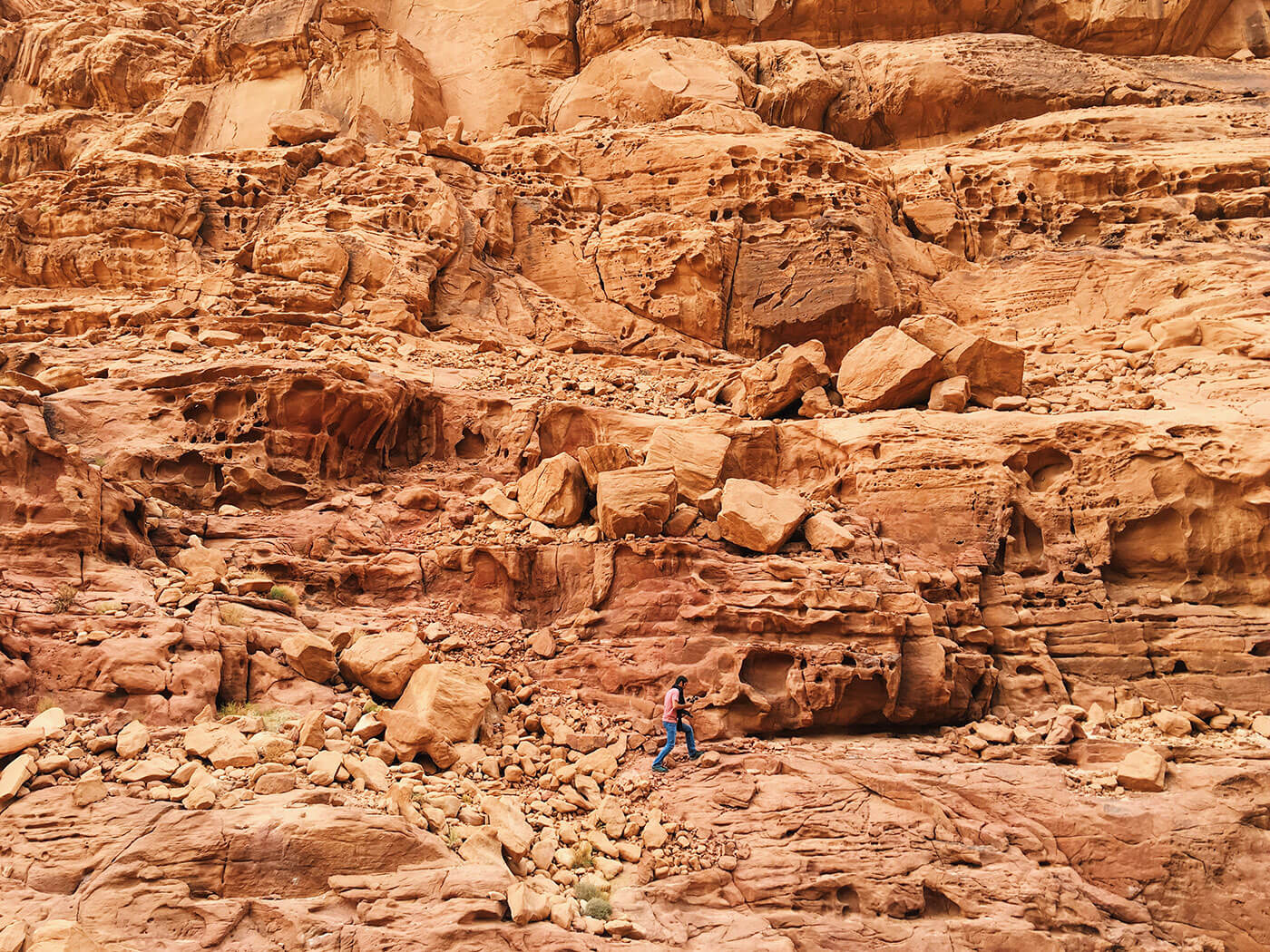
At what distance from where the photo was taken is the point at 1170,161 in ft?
57.8

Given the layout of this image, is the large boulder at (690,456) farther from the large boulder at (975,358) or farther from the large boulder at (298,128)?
the large boulder at (298,128)

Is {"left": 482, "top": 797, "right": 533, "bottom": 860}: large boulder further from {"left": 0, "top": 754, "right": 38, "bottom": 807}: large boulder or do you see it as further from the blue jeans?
{"left": 0, "top": 754, "right": 38, "bottom": 807}: large boulder

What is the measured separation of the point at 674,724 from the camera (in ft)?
24.6

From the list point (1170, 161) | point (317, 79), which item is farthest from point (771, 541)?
point (317, 79)

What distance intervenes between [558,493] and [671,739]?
11.6 ft

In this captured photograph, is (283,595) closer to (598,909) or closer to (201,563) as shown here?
(201,563)

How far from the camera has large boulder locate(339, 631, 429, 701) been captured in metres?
7.47

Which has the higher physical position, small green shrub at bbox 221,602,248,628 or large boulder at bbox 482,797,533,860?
small green shrub at bbox 221,602,248,628

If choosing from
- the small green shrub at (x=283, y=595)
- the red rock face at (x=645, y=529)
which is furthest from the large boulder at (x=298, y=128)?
the small green shrub at (x=283, y=595)

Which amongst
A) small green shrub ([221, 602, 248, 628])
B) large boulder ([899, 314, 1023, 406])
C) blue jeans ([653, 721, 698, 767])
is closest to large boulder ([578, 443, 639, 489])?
blue jeans ([653, 721, 698, 767])

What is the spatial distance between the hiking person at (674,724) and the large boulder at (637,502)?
199cm

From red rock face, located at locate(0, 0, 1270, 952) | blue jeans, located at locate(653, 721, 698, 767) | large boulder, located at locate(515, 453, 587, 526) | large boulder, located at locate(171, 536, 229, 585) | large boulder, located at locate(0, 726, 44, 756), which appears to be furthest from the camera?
large boulder, located at locate(515, 453, 587, 526)

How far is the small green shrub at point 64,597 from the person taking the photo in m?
6.97

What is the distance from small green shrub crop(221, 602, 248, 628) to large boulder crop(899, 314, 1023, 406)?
950 cm
